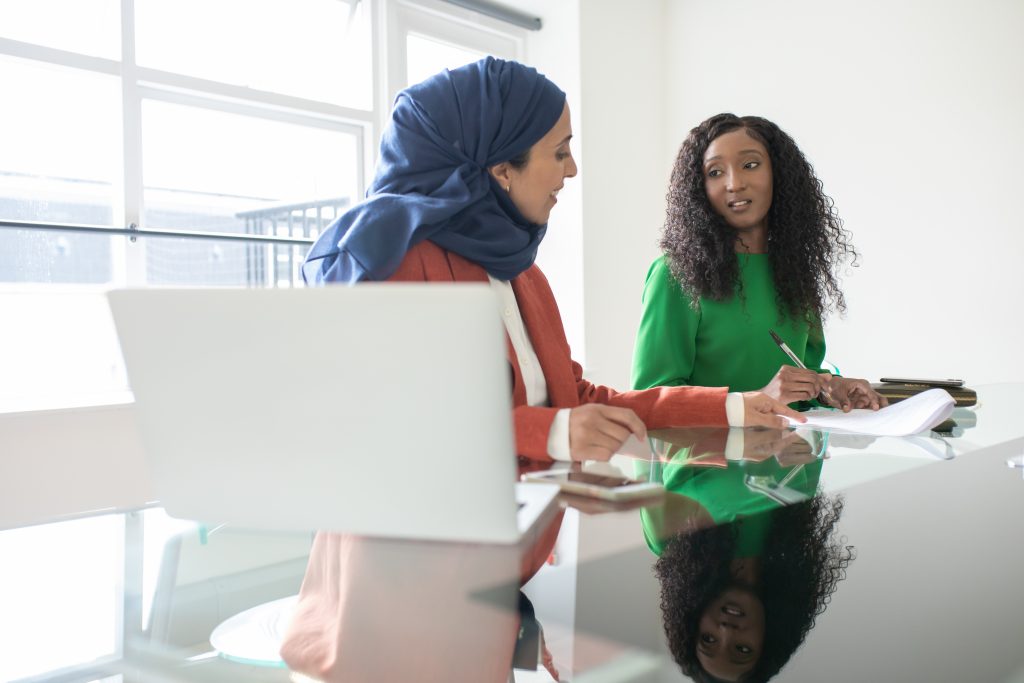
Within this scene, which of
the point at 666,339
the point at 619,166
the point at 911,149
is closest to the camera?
the point at 666,339

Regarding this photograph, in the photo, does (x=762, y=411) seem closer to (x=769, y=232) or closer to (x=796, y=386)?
(x=796, y=386)

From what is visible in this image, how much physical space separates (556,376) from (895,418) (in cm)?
56

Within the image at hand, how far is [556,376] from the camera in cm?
144

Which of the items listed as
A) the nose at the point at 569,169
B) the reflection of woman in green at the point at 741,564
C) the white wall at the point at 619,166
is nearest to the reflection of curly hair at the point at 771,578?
the reflection of woman in green at the point at 741,564

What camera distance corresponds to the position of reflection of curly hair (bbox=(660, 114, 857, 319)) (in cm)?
183

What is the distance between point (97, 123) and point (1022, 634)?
2887 millimetres

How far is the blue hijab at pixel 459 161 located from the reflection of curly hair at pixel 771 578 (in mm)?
765

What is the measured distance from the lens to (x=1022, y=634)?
1.55 feet

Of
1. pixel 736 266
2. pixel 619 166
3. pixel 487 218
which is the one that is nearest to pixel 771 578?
pixel 487 218

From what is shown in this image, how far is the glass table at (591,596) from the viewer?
0.44 m

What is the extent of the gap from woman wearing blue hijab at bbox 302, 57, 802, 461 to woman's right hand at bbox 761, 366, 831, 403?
0.34 feet

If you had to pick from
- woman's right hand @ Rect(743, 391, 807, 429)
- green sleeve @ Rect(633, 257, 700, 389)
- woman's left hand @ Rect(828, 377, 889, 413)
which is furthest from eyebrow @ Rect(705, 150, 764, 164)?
woman's right hand @ Rect(743, 391, 807, 429)

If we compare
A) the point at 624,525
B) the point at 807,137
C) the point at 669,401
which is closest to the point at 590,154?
the point at 807,137

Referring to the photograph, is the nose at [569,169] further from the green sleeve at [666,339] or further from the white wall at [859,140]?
the white wall at [859,140]
